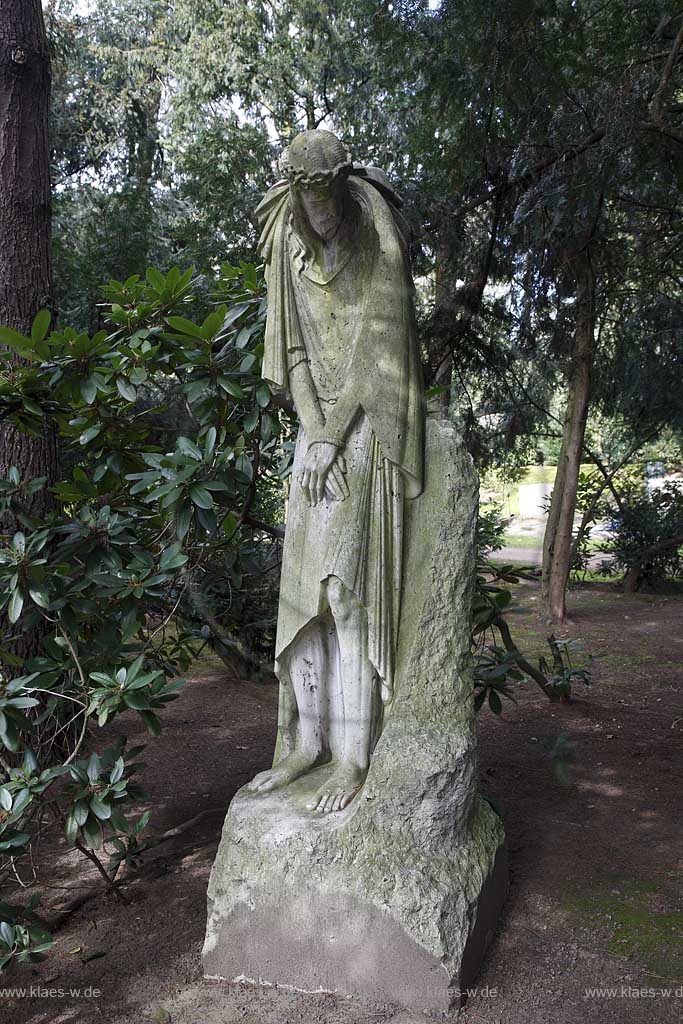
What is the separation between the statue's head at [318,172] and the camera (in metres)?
2.45

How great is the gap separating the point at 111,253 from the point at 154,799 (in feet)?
22.4

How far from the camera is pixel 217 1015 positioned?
2377 millimetres

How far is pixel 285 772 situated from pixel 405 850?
51 centimetres

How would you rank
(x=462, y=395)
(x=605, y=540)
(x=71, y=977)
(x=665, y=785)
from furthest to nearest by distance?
(x=605, y=540)
(x=462, y=395)
(x=665, y=785)
(x=71, y=977)

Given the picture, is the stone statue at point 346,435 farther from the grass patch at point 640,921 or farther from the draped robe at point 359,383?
the grass patch at point 640,921

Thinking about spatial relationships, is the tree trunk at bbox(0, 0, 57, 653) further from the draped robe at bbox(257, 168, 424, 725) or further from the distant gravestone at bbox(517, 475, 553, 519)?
the distant gravestone at bbox(517, 475, 553, 519)

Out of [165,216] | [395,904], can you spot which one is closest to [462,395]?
[395,904]

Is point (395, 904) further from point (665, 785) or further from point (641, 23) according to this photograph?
point (641, 23)

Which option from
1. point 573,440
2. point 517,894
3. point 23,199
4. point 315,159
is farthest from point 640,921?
point 573,440

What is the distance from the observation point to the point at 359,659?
2.71m

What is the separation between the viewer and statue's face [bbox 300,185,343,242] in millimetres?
2510

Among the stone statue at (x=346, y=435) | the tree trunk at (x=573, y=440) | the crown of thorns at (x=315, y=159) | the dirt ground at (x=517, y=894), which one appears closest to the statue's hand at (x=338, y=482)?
the stone statue at (x=346, y=435)

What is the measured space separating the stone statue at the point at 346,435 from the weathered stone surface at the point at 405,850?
0.08 metres

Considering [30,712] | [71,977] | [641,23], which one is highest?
[641,23]
